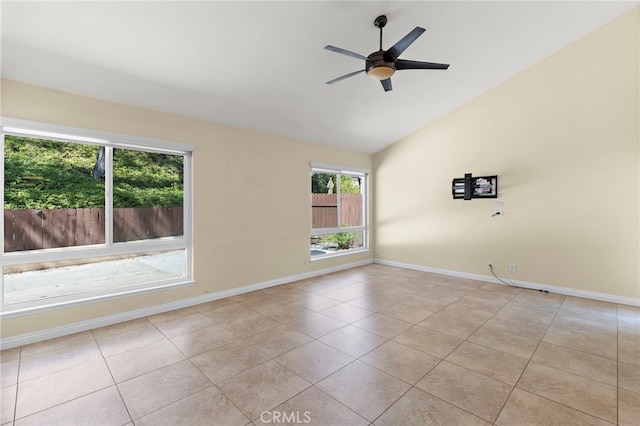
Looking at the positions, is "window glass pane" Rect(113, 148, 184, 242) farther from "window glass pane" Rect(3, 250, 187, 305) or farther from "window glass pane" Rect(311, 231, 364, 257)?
"window glass pane" Rect(311, 231, 364, 257)

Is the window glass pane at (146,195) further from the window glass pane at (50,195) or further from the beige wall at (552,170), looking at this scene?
the beige wall at (552,170)

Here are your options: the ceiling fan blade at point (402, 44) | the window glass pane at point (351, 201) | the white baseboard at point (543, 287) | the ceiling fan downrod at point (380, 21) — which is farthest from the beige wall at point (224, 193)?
the ceiling fan blade at point (402, 44)

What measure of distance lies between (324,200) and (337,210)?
1.41 ft

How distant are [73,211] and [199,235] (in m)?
1.37

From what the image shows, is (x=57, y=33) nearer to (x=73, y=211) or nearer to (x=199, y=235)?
(x=73, y=211)

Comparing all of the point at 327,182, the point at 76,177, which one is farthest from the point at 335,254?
the point at 76,177

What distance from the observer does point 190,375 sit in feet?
7.54

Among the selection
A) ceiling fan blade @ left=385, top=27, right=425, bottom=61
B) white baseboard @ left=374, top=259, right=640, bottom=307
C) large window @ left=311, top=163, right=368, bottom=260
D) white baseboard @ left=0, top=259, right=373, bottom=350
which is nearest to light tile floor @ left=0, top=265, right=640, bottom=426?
white baseboard @ left=0, top=259, right=373, bottom=350

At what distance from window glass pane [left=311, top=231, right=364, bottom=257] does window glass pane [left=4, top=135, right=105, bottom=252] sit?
3478 millimetres

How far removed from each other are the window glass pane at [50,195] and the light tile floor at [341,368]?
1063 millimetres

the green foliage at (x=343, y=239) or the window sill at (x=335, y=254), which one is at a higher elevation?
the green foliage at (x=343, y=239)

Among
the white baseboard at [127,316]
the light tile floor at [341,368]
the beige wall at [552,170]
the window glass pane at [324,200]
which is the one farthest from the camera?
the window glass pane at [324,200]

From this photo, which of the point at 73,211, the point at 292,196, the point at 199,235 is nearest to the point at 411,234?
the point at 292,196

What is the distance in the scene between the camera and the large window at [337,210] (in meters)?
5.69
